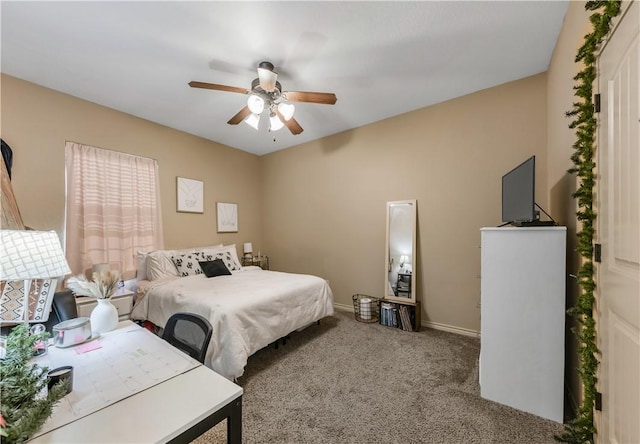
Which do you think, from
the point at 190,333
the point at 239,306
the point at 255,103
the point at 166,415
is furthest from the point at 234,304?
the point at 255,103

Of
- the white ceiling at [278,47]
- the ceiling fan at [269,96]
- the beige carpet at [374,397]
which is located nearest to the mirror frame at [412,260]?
the beige carpet at [374,397]

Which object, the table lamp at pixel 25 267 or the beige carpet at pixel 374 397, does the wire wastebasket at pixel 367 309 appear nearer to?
the beige carpet at pixel 374 397

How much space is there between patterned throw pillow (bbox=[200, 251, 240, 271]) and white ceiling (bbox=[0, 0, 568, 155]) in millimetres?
1937

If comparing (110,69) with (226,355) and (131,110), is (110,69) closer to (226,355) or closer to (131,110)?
(131,110)

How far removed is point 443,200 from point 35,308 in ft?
11.4

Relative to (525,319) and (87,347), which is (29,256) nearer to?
(87,347)

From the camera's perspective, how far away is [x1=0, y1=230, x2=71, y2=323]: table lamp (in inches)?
41.6

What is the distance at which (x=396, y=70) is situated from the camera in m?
2.47

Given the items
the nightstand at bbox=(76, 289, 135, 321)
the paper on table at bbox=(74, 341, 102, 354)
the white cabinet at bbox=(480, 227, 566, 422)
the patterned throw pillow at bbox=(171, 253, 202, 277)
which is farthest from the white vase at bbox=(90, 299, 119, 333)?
the white cabinet at bbox=(480, 227, 566, 422)

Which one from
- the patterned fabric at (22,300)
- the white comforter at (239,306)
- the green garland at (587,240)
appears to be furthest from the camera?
the white comforter at (239,306)

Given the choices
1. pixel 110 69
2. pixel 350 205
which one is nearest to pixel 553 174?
pixel 350 205

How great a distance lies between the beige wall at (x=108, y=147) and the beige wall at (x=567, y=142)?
4.25 metres

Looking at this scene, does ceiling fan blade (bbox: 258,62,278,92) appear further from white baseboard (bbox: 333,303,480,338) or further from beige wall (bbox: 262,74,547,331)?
white baseboard (bbox: 333,303,480,338)

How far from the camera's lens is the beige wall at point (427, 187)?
274 centimetres
